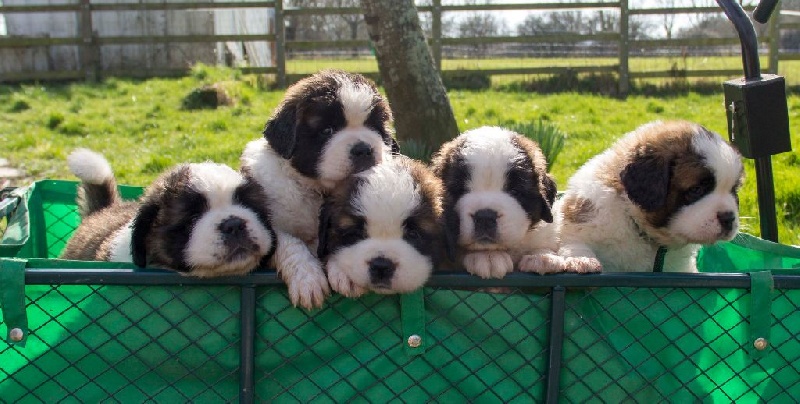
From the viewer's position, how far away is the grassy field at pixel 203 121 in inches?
318

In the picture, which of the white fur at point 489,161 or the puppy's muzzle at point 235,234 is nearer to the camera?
the puppy's muzzle at point 235,234

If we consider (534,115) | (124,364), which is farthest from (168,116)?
(124,364)

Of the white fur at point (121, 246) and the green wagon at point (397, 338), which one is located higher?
the white fur at point (121, 246)


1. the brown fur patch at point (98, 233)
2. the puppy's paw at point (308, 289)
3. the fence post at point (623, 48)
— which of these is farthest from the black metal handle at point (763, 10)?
the fence post at point (623, 48)

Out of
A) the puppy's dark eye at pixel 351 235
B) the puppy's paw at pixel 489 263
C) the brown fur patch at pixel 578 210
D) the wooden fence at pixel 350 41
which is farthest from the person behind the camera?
the wooden fence at pixel 350 41

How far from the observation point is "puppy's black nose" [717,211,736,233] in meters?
3.36

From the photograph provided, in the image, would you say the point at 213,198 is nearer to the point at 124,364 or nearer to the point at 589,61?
the point at 124,364

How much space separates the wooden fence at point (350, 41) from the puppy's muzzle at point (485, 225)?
12.7 m

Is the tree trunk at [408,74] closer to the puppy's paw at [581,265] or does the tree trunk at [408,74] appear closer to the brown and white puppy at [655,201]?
the brown and white puppy at [655,201]

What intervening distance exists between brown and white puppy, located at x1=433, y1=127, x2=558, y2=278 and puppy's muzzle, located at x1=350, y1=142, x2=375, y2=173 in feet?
1.10

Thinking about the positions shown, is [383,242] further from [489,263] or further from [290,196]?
[290,196]

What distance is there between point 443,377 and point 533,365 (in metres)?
0.31

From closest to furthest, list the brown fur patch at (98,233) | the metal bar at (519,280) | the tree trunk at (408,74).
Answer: the metal bar at (519,280) → the brown fur patch at (98,233) → the tree trunk at (408,74)

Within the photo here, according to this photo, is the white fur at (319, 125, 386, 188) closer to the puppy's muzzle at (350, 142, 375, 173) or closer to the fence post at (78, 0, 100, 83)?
the puppy's muzzle at (350, 142, 375, 173)
